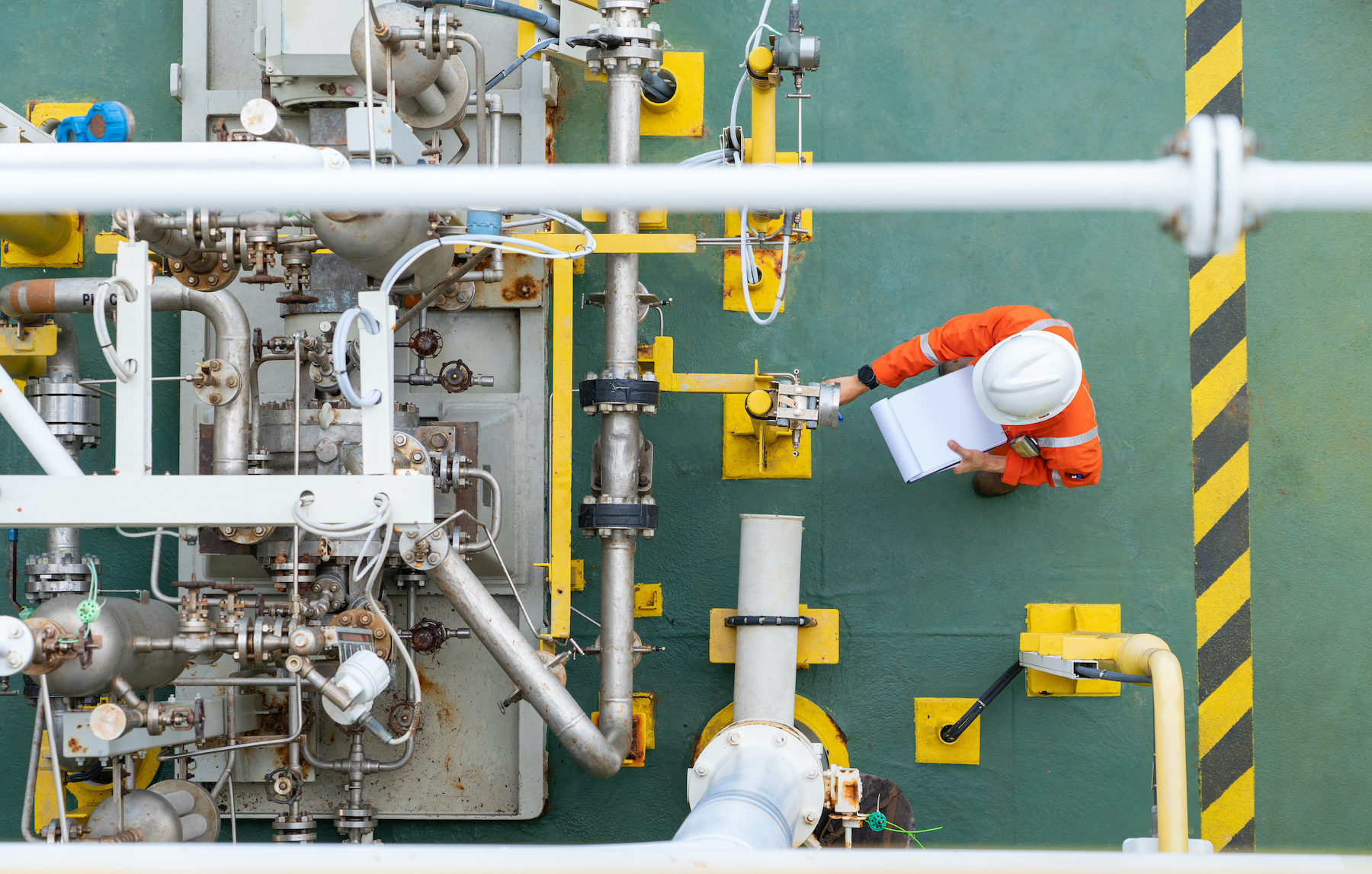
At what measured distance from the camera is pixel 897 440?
2783 mm

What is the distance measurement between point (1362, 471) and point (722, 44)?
221cm

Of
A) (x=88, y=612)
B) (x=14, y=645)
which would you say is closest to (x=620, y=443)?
(x=88, y=612)

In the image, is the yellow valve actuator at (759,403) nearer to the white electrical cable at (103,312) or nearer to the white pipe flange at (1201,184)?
the white electrical cable at (103,312)

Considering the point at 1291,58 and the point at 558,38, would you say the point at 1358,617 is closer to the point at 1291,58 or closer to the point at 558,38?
the point at 1291,58

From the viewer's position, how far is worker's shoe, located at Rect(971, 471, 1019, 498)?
9.58 ft

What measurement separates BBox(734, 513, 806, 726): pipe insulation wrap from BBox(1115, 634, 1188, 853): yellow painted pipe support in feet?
2.80

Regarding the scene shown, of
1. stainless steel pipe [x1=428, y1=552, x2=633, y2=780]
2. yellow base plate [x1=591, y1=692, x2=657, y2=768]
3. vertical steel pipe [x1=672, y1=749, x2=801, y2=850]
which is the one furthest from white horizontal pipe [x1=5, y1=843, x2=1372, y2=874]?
yellow base plate [x1=591, y1=692, x2=657, y2=768]

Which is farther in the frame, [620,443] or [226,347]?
[620,443]

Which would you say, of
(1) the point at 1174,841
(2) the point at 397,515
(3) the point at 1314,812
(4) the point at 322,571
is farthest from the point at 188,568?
(3) the point at 1314,812

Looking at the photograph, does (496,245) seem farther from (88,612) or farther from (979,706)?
(979,706)

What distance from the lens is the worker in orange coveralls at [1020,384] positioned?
2.52m

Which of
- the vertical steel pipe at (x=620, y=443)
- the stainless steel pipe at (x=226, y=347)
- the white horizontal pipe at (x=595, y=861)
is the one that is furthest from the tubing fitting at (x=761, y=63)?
the white horizontal pipe at (x=595, y=861)

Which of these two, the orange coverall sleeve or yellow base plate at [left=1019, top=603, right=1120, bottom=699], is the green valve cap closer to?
the orange coverall sleeve

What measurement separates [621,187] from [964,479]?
2.18m
